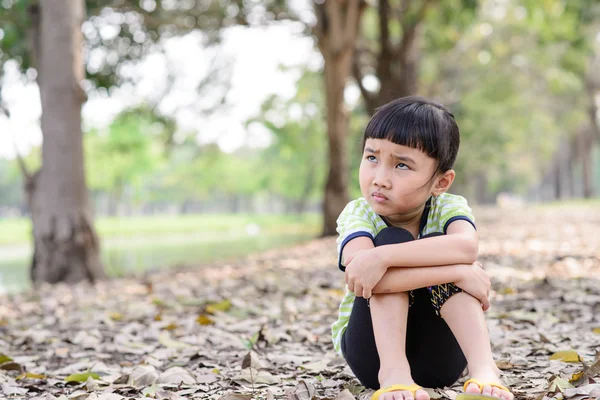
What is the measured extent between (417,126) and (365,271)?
19.0 inches

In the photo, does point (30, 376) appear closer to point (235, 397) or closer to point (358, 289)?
point (235, 397)

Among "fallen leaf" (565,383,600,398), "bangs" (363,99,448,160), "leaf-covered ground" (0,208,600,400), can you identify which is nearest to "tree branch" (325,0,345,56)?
"leaf-covered ground" (0,208,600,400)

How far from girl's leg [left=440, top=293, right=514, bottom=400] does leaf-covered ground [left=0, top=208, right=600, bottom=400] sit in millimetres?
222

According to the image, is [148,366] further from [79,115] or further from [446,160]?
[79,115]

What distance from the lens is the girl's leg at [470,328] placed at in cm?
197

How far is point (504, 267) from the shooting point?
565 cm

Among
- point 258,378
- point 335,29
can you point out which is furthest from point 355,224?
point 335,29

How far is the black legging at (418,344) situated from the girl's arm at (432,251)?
8 cm

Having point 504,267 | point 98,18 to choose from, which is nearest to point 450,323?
point 504,267

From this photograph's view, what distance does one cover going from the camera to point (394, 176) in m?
2.04

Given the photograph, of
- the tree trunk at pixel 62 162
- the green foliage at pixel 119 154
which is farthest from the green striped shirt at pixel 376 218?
the green foliage at pixel 119 154

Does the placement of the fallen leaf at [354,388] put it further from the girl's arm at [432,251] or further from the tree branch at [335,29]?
the tree branch at [335,29]

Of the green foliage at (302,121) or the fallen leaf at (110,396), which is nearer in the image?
the fallen leaf at (110,396)

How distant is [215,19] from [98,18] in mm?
2067
